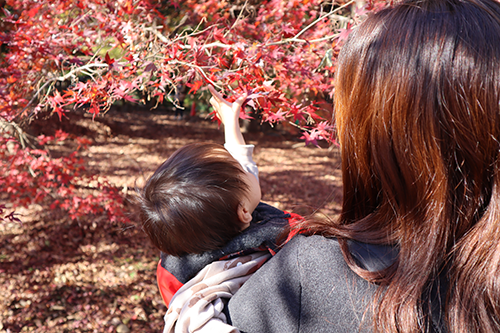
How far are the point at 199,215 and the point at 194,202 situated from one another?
0.05m

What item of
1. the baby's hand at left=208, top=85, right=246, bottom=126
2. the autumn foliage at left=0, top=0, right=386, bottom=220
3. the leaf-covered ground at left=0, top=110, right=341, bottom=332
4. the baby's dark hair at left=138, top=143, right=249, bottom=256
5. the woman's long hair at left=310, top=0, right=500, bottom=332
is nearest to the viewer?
the woman's long hair at left=310, top=0, right=500, bottom=332

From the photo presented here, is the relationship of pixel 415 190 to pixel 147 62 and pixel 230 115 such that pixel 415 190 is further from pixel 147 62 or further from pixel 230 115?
pixel 147 62

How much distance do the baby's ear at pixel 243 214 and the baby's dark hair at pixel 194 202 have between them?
0.05ft

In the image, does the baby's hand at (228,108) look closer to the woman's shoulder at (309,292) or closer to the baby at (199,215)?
the baby at (199,215)

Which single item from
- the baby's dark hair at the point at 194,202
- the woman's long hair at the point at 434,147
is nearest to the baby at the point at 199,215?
the baby's dark hair at the point at 194,202

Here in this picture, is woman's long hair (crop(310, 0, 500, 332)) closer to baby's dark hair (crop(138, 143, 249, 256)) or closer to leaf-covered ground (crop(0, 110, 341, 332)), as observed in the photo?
leaf-covered ground (crop(0, 110, 341, 332))

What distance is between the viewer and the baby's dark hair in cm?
127

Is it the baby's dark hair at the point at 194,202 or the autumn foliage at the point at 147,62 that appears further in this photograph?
the autumn foliage at the point at 147,62

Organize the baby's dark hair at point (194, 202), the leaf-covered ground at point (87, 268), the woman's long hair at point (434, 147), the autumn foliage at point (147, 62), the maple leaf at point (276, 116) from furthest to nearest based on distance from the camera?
the leaf-covered ground at point (87, 268) < the autumn foliage at point (147, 62) < the maple leaf at point (276, 116) < the baby's dark hair at point (194, 202) < the woman's long hair at point (434, 147)

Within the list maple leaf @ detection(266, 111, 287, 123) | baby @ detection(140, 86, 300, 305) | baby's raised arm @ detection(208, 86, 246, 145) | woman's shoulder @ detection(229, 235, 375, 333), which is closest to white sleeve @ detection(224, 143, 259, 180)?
baby's raised arm @ detection(208, 86, 246, 145)

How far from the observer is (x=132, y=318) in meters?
3.39

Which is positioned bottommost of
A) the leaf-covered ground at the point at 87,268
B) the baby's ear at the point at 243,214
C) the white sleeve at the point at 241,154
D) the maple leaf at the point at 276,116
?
the leaf-covered ground at the point at 87,268

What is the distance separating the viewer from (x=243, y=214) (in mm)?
1348

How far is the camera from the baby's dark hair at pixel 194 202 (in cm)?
127
